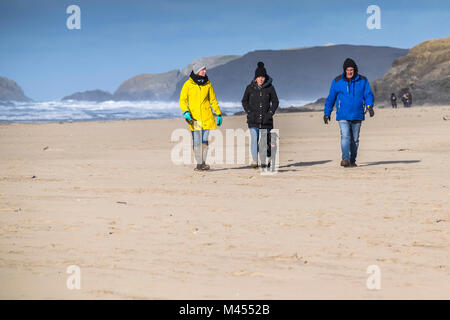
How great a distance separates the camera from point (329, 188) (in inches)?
392

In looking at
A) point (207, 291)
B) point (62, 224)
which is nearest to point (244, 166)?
point (62, 224)

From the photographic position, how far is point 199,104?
12.4 meters

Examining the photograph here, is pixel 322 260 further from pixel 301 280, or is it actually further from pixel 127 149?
pixel 127 149

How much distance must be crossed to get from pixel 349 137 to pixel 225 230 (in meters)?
6.05

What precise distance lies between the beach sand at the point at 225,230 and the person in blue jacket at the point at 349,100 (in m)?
0.59

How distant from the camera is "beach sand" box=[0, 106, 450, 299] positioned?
16.8 ft

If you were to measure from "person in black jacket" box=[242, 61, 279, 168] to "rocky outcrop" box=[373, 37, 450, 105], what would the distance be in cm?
4840

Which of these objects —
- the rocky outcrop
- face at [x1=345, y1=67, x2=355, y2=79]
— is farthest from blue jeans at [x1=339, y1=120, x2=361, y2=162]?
the rocky outcrop

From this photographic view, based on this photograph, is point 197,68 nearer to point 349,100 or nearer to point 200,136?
point 200,136

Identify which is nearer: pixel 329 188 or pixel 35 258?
pixel 35 258

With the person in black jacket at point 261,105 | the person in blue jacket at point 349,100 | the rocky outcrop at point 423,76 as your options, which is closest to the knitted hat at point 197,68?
the person in black jacket at point 261,105

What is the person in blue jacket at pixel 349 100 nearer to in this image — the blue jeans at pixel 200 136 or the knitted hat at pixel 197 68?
the blue jeans at pixel 200 136

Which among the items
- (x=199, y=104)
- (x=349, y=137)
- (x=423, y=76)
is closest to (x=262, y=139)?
(x=199, y=104)
